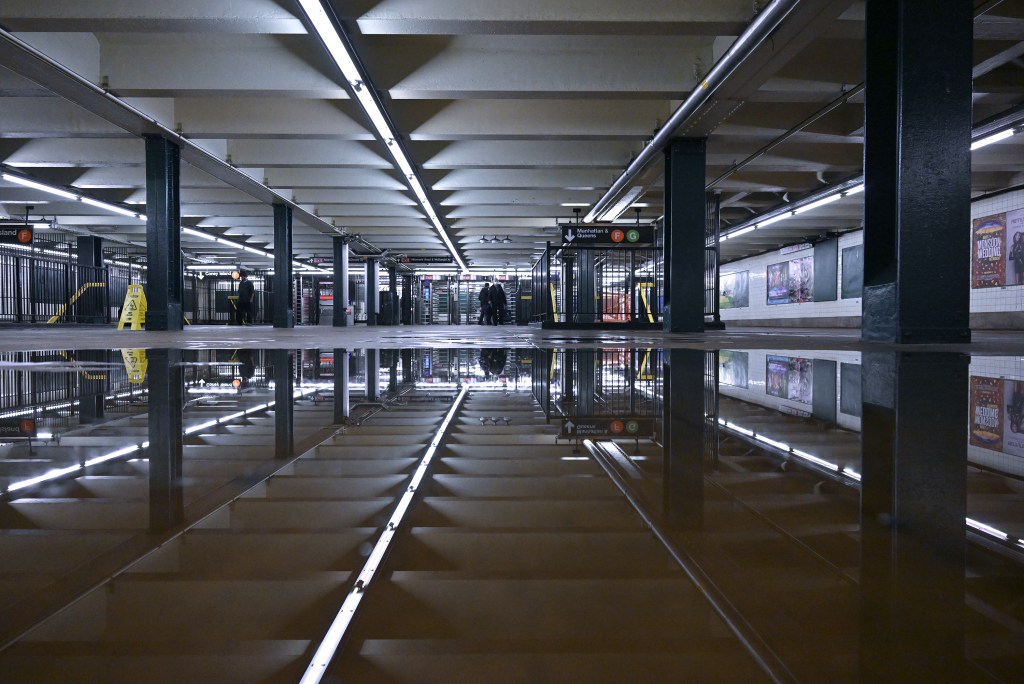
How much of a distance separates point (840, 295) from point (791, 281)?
4418 millimetres

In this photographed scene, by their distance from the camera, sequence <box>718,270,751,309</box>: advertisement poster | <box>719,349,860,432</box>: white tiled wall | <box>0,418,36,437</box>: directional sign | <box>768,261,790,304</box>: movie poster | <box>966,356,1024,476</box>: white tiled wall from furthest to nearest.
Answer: <box>718,270,751,309</box>: advertisement poster < <box>768,261,790,304</box>: movie poster < <box>719,349,860,432</box>: white tiled wall < <box>0,418,36,437</box>: directional sign < <box>966,356,1024,476</box>: white tiled wall

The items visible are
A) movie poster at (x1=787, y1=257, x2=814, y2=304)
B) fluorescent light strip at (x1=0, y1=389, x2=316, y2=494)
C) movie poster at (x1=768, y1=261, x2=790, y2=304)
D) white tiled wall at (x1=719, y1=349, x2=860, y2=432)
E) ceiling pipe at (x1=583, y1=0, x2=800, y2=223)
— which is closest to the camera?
fluorescent light strip at (x1=0, y1=389, x2=316, y2=494)

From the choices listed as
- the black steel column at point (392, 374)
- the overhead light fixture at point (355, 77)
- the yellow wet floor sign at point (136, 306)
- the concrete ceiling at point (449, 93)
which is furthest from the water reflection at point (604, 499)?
the yellow wet floor sign at point (136, 306)

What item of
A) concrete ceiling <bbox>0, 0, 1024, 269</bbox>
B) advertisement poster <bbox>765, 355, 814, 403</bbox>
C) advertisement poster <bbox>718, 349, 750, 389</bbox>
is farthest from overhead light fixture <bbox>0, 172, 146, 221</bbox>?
advertisement poster <bbox>765, 355, 814, 403</bbox>

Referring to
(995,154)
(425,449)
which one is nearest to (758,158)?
(995,154)

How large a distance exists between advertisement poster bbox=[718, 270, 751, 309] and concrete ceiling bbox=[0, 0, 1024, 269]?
16513mm

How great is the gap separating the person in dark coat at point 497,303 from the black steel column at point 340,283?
6.32m

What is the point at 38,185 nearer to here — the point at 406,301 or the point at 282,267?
the point at 282,267

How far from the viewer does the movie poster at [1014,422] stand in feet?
5.41

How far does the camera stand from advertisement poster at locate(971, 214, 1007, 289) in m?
17.3

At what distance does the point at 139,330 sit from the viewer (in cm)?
1402

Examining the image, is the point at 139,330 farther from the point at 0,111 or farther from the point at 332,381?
the point at 332,381

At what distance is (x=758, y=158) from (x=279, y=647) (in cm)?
1580

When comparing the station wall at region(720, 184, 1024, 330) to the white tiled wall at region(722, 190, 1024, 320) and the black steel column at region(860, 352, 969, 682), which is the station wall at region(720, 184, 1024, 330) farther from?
the black steel column at region(860, 352, 969, 682)
